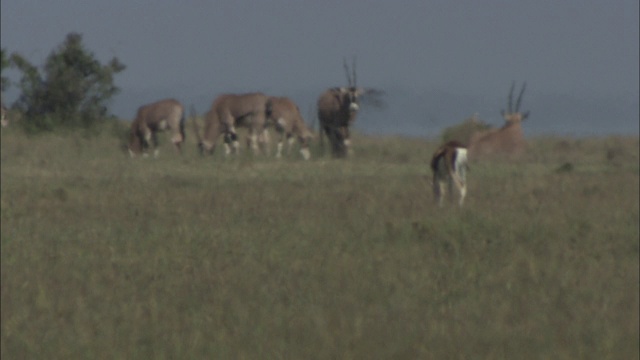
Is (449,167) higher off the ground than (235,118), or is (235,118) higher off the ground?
(235,118)

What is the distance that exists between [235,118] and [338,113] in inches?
91.1

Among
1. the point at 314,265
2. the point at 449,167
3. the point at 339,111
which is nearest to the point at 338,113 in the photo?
the point at 339,111

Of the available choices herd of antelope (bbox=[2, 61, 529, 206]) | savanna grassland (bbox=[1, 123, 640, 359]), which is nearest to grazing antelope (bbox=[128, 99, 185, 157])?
herd of antelope (bbox=[2, 61, 529, 206])

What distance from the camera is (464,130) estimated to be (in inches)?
1464

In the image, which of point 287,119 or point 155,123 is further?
point 155,123

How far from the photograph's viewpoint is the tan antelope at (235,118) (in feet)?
106

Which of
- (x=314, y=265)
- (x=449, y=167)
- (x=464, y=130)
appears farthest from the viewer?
→ (x=464, y=130)

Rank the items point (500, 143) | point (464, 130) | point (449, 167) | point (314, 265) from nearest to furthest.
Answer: point (314, 265)
point (449, 167)
point (500, 143)
point (464, 130)

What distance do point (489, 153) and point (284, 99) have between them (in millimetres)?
5874

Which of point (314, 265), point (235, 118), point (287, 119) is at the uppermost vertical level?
point (235, 118)

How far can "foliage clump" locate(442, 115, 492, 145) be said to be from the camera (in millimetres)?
36294

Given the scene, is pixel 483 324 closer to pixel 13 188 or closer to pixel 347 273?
pixel 347 273

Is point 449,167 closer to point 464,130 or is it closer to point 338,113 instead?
point 338,113

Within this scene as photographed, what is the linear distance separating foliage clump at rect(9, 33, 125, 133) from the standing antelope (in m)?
9.31
